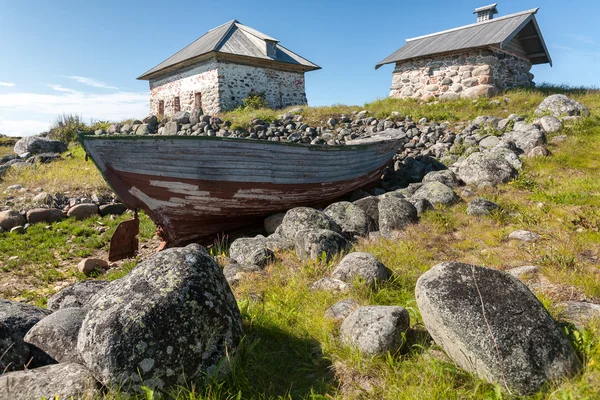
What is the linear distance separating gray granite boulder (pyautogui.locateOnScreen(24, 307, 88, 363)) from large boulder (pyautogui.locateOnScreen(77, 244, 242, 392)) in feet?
1.56

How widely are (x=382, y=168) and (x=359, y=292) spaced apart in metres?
7.16

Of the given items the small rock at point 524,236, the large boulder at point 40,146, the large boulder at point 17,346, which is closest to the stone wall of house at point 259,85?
the large boulder at point 40,146

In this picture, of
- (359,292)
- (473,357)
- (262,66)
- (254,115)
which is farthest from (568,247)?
(262,66)

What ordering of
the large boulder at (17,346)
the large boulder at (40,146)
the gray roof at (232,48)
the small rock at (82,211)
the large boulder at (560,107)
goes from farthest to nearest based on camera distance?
the gray roof at (232,48) < the large boulder at (40,146) < the large boulder at (560,107) < the small rock at (82,211) < the large boulder at (17,346)

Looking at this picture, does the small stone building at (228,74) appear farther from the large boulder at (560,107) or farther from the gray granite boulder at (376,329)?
the gray granite boulder at (376,329)

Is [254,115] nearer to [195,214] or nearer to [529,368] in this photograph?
[195,214]

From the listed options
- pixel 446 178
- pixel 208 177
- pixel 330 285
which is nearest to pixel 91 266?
pixel 208 177

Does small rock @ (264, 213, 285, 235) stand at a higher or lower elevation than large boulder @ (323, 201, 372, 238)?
lower

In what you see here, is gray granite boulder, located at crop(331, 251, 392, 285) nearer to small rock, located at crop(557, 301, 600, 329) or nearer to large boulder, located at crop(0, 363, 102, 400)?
small rock, located at crop(557, 301, 600, 329)

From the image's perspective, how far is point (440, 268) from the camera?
2.96 meters

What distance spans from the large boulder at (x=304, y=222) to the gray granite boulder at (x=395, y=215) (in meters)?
0.81

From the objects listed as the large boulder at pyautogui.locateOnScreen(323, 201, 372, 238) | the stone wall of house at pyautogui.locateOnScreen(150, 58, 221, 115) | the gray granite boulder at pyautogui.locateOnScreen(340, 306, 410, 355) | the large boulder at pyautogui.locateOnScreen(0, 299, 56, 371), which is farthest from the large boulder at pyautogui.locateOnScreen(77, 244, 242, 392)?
the stone wall of house at pyautogui.locateOnScreen(150, 58, 221, 115)

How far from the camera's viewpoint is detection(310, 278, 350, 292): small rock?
13.7 feet

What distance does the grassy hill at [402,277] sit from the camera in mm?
2781
